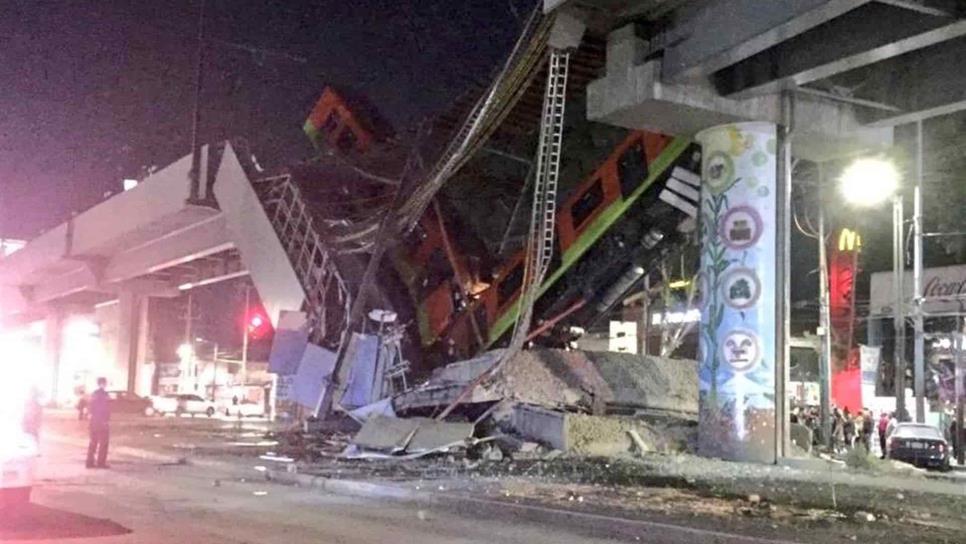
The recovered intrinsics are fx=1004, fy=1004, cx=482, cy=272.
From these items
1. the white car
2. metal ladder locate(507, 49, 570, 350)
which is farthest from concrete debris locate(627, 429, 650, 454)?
the white car

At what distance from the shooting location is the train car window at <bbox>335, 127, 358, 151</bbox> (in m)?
31.1

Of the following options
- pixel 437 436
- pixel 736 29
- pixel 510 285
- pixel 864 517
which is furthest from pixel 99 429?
pixel 736 29

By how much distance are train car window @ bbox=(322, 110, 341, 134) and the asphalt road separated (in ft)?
56.0

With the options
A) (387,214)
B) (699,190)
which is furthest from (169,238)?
(699,190)

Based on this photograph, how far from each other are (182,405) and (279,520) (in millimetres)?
43251

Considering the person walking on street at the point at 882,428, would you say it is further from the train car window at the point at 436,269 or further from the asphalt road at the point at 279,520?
the asphalt road at the point at 279,520

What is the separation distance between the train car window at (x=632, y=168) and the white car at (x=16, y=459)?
13.5 m

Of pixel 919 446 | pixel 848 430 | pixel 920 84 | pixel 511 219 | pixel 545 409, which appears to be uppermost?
pixel 920 84

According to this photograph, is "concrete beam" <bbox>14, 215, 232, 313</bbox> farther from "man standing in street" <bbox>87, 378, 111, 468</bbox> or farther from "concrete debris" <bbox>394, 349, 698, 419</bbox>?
"man standing in street" <bbox>87, 378, 111, 468</bbox>

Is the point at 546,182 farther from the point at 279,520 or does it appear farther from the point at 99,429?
the point at 99,429

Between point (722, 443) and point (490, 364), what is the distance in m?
5.09

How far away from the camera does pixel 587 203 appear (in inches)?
877

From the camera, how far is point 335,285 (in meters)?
25.7

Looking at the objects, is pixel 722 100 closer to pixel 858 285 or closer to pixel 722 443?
pixel 722 443
